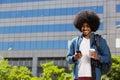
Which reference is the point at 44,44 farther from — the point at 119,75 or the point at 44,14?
the point at 119,75

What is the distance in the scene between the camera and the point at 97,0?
196 ft

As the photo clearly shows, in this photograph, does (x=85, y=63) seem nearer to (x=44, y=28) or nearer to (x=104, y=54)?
(x=104, y=54)

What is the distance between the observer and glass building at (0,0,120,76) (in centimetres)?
5866

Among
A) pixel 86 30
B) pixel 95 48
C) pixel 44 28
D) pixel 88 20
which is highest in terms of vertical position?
pixel 44 28

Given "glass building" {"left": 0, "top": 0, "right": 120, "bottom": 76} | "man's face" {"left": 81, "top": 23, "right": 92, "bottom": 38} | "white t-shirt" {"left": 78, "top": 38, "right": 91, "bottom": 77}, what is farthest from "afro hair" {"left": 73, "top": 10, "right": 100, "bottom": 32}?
"glass building" {"left": 0, "top": 0, "right": 120, "bottom": 76}

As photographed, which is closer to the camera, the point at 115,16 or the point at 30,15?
the point at 115,16

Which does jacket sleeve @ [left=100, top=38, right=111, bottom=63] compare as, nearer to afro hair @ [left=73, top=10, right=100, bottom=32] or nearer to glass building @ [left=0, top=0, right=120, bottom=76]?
afro hair @ [left=73, top=10, right=100, bottom=32]

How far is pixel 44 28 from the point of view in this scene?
6119 centimetres

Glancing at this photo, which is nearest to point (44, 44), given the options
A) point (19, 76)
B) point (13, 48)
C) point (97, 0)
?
point (13, 48)

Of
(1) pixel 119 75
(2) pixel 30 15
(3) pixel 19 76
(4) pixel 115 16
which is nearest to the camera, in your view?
(1) pixel 119 75

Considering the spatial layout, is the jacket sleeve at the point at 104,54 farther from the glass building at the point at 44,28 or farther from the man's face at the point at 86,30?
the glass building at the point at 44,28

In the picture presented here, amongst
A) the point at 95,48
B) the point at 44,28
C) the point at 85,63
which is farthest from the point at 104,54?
the point at 44,28

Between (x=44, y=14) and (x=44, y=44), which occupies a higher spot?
(x=44, y=14)

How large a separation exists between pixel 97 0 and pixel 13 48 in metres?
13.8
